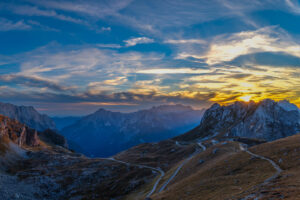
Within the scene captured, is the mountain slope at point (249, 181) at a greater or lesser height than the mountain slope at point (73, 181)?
greater

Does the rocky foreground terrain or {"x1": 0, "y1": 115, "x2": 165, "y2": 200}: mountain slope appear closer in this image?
the rocky foreground terrain

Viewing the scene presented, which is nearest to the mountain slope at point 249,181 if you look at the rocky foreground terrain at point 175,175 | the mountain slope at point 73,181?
the rocky foreground terrain at point 175,175

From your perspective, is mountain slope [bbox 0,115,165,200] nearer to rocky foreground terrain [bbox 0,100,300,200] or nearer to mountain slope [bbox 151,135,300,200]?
rocky foreground terrain [bbox 0,100,300,200]

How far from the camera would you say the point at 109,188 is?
94500 millimetres

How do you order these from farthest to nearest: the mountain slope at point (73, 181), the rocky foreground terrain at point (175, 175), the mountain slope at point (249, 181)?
1. the mountain slope at point (73, 181)
2. the rocky foreground terrain at point (175, 175)
3. the mountain slope at point (249, 181)

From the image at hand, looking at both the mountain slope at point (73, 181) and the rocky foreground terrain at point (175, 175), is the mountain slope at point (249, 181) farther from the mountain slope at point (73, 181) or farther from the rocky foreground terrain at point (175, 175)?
the mountain slope at point (73, 181)

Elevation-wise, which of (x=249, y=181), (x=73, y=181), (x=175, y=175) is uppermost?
(x=249, y=181)

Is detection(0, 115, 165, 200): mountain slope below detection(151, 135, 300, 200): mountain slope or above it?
below

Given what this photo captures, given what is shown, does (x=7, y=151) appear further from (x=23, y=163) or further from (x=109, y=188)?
(x=109, y=188)

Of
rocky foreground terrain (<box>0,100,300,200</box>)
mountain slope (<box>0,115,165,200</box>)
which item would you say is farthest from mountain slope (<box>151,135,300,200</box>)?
mountain slope (<box>0,115,165,200</box>)

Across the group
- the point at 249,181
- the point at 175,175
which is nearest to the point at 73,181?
the point at 175,175

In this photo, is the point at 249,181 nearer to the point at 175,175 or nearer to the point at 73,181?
the point at 175,175

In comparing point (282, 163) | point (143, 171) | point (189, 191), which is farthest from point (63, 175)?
point (282, 163)

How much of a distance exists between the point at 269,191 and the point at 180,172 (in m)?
53.6
